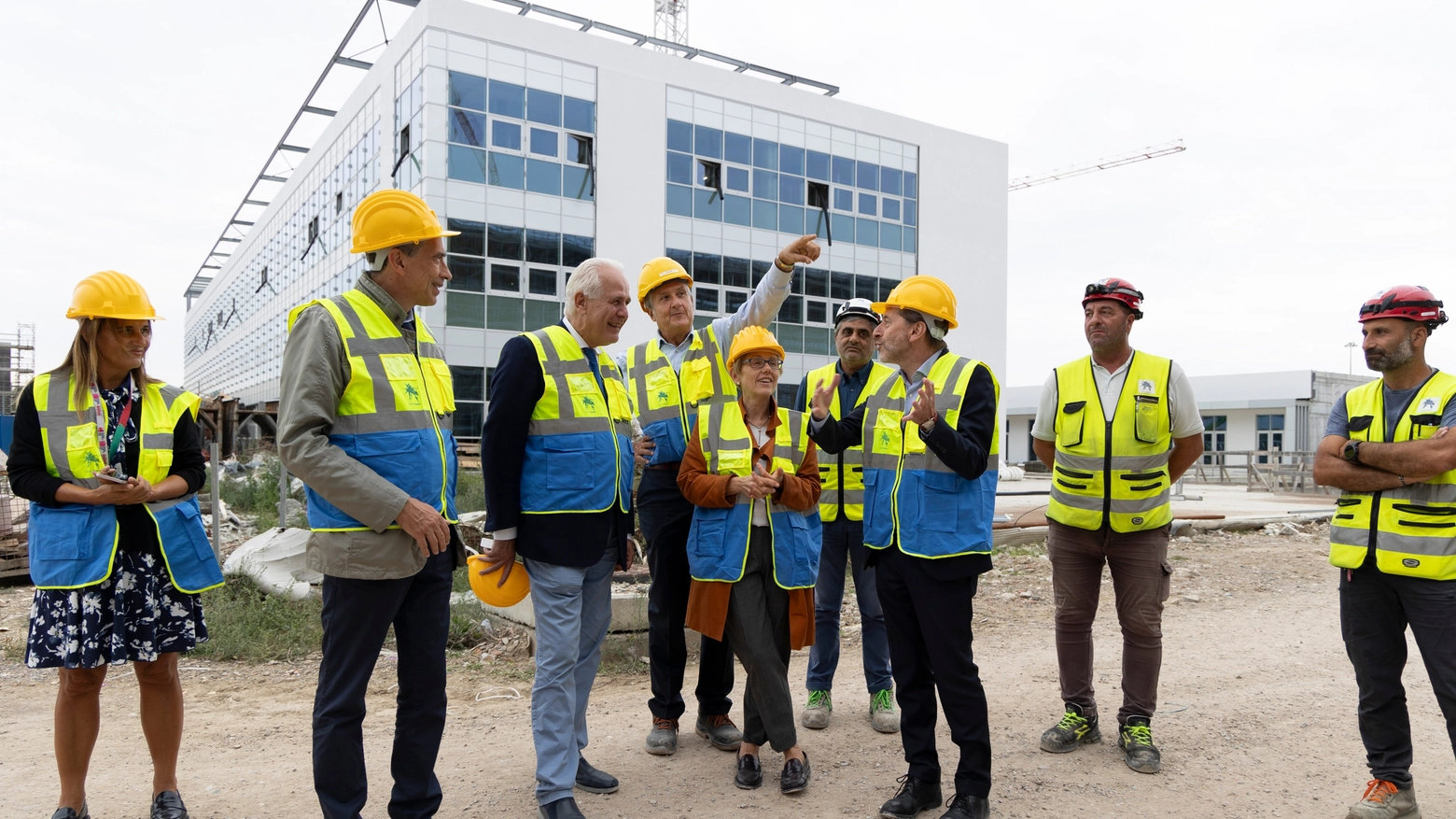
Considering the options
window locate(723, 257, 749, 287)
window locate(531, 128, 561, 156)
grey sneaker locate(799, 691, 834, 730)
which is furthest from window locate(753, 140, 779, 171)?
grey sneaker locate(799, 691, 834, 730)

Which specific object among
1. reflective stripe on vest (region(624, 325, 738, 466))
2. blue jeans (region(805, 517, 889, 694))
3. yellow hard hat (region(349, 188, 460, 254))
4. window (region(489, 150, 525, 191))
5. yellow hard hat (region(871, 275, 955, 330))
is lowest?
blue jeans (region(805, 517, 889, 694))

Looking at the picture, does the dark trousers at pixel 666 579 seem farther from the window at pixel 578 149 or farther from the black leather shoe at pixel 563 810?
the window at pixel 578 149

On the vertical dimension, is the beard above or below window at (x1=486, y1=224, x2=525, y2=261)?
below

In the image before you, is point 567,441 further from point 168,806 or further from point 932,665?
point 168,806

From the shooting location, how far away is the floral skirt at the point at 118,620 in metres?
3.30

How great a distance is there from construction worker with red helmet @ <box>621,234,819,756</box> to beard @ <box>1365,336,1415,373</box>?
94.4 inches

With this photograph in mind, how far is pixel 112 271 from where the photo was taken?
→ 141 inches

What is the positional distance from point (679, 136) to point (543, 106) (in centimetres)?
401

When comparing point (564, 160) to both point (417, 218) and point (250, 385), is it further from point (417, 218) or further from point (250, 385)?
point (250, 385)

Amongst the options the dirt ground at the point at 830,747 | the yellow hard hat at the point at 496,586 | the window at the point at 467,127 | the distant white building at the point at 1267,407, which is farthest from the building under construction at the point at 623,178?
the yellow hard hat at the point at 496,586

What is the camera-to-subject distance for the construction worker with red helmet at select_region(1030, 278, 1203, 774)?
4.35 meters

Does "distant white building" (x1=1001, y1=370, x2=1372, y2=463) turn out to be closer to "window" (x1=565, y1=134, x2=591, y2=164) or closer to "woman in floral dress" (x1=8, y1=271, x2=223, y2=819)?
"window" (x1=565, y1=134, x2=591, y2=164)

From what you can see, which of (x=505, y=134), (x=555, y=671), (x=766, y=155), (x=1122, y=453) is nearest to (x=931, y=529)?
(x=1122, y=453)

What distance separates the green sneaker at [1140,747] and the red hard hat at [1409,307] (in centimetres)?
211
